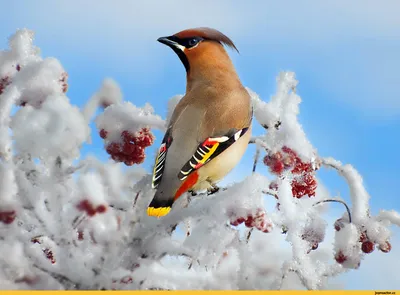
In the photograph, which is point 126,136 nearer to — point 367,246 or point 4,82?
point 4,82

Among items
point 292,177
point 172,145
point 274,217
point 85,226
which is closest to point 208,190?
point 172,145

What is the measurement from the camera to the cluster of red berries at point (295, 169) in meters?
2.80

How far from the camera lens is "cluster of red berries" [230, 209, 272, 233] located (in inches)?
92.0

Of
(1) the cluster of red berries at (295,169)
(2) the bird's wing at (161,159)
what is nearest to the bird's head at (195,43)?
(2) the bird's wing at (161,159)

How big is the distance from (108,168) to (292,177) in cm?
89

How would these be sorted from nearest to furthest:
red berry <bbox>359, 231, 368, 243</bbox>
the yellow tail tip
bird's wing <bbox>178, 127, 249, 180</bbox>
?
the yellow tail tip, red berry <bbox>359, 231, 368, 243</bbox>, bird's wing <bbox>178, 127, 249, 180</bbox>

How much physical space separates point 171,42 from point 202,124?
0.74 m

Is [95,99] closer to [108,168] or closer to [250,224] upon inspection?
[108,168]

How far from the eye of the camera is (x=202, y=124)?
129 inches

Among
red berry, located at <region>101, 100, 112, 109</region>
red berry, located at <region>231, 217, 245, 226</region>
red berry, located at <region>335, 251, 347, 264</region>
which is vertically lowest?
red berry, located at <region>335, 251, 347, 264</region>

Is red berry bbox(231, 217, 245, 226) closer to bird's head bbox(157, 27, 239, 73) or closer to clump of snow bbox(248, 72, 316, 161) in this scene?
clump of snow bbox(248, 72, 316, 161)

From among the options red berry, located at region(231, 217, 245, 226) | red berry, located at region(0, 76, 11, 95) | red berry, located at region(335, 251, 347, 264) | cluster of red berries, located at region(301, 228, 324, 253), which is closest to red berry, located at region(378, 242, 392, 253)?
red berry, located at region(335, 251, 347, 264)

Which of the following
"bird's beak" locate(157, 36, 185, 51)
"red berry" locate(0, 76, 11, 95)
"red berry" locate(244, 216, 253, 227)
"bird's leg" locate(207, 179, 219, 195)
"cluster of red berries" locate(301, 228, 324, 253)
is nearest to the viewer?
"red berry" locate(244, 216, 253, 227)

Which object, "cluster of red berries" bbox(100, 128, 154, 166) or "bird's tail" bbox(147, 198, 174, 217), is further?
"cluster of red berries" bbox(100, 128, 154, 166)
